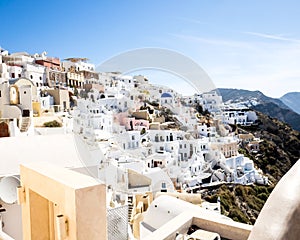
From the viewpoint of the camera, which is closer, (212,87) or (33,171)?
(33,171)

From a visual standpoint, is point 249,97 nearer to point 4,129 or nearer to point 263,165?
point 263,165

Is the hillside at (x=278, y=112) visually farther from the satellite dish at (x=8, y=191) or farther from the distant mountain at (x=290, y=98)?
the satellite dish at (x=8, y=191)

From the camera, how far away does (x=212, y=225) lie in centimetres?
211

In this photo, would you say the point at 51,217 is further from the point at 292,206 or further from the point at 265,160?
the point at 265,160

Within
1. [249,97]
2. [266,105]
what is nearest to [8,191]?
[249,97]

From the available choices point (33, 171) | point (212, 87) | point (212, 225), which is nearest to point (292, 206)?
point (212, 225)

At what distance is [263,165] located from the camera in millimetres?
26047

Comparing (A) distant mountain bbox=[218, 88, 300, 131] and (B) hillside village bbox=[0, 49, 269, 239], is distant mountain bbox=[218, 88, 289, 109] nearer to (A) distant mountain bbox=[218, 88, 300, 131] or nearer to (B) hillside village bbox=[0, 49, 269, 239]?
(A) distant mountain bbox=[218, 88, 300, 131]

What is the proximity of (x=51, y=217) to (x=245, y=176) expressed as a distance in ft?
66.5

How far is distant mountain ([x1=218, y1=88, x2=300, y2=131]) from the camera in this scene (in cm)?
4253

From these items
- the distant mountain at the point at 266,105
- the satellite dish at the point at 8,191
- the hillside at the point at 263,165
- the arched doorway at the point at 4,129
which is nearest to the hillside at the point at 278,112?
the distant mountain at the point at 266,105

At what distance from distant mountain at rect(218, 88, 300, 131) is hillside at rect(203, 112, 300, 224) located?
6.17 m

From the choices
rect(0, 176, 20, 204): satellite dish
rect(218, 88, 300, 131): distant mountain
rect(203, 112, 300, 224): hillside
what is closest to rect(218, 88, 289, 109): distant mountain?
rect(218, 88, 300, 131): distant mountain

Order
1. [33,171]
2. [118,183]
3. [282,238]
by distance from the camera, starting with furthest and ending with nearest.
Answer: [118,183]
[33,171]
[282,238]
